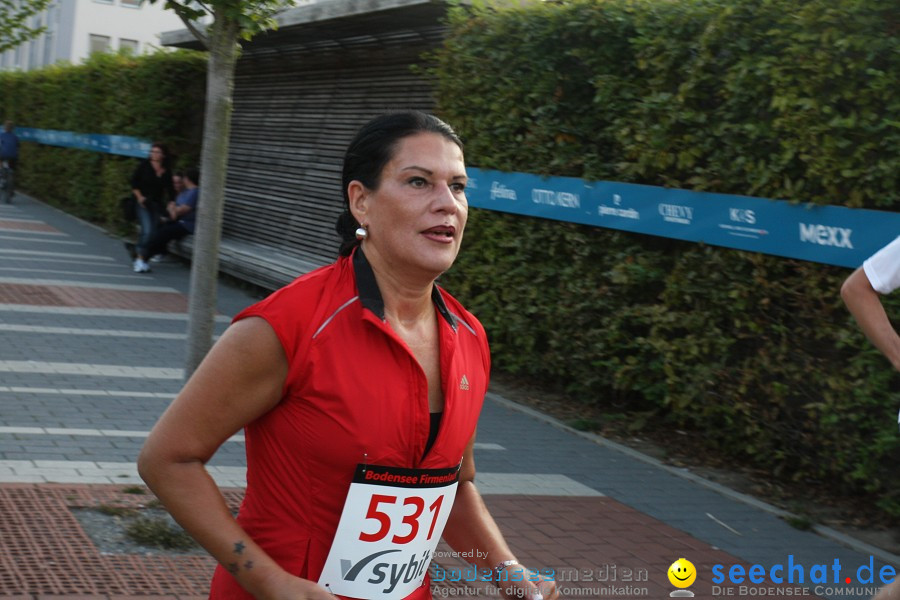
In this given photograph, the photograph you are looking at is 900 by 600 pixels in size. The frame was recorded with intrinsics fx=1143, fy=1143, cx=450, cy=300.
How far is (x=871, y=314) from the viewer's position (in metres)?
4.27

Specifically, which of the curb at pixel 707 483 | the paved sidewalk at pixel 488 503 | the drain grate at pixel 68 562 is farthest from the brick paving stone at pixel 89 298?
the drain grate at pixel 68 562

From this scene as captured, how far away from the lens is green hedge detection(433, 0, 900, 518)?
673 centimetres

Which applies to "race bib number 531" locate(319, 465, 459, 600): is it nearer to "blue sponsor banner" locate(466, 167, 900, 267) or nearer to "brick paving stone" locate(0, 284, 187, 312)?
"blue sponsor banner" locate(466, 167, 900, 267)

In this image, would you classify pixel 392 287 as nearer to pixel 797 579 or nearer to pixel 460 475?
pixel 460 475

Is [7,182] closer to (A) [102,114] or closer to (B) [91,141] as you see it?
(B) [91,141]

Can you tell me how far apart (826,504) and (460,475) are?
5.05 metres

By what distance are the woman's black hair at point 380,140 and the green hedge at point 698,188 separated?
457 cm

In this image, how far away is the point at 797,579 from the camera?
5.82m

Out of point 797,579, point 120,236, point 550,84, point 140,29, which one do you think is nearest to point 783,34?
point 550,84

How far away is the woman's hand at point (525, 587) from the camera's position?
258 centimetres

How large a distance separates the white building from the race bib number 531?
57884mm

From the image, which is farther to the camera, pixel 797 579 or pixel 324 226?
pixel 324 226

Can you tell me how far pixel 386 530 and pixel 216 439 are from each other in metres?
0.42

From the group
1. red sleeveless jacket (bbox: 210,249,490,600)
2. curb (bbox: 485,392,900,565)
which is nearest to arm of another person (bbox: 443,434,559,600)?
red sleeveless jacket (bbox: 210,249,490,600)
